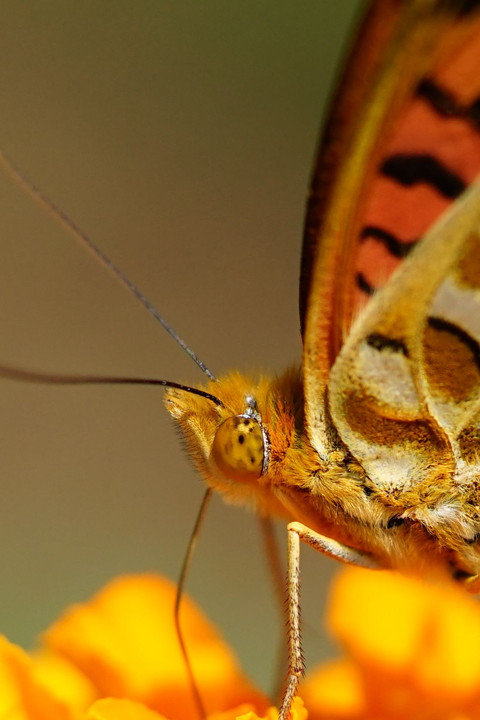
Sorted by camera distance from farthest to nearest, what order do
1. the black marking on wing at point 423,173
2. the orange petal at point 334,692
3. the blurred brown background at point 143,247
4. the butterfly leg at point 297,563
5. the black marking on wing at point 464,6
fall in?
the blurred brown background at point 143,247 → the orange petal at point 334,692 → the butterfly leg at point 297,563 → the black marking on wing at point 423,173 → the black marking on wing at point 464,6

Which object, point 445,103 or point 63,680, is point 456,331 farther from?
point 63,680

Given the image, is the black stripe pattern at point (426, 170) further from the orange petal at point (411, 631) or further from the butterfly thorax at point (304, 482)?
the orange petal at point (411, 631)

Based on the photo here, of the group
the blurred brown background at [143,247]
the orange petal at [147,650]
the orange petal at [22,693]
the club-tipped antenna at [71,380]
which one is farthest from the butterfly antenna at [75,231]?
the blurred brown background at [143,247]

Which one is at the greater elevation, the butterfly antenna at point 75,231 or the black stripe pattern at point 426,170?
the butterfly antenna at point 75,231

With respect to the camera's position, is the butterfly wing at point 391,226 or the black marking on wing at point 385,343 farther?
the black marking on wing at point 385,343

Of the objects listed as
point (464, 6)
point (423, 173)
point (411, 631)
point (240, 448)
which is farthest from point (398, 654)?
point (464, 6)

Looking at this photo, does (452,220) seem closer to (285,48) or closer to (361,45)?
(361,45)
